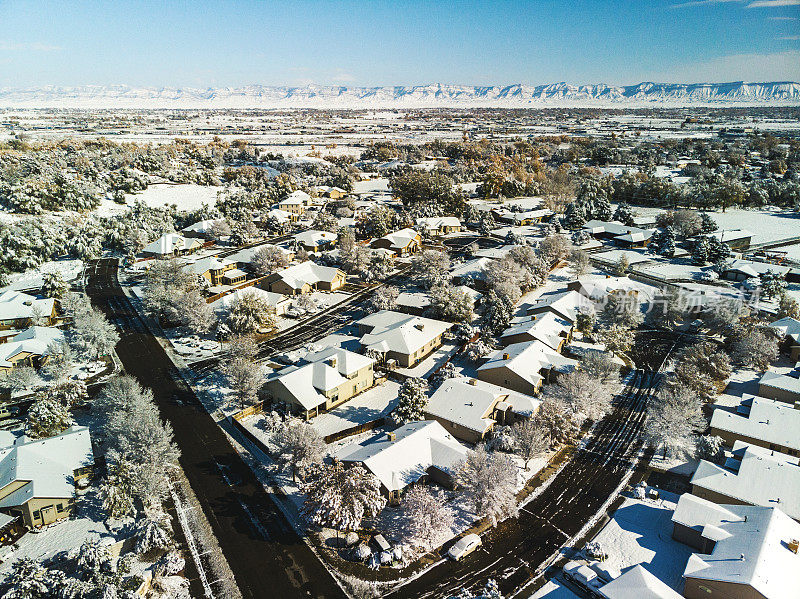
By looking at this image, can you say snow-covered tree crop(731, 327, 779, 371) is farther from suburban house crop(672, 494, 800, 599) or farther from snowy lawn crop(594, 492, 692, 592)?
snowy lawn crop(594, 492, 692, 592)

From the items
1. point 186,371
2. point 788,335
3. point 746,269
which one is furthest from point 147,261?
point 746,269

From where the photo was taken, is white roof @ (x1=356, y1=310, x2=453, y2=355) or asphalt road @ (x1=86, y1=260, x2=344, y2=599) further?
white roof @ (x1=356, y1=310, x2=453, y2=355)

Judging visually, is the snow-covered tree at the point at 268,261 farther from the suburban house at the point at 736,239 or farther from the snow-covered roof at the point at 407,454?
the suburban house at the point at 736,239

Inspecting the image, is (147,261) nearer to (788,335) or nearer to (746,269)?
(788,335)

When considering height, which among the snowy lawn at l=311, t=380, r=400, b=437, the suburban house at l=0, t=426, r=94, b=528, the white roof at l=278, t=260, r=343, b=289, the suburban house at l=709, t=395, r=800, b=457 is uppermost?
the white roof at l=278, t=260, r=343, b=289

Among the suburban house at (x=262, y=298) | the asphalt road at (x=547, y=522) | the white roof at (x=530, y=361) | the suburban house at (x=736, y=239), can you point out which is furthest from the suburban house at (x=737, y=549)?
the suburban house at (x=736, y=239)

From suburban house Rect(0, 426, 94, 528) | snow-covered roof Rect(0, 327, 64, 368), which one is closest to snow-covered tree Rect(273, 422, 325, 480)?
suburban house Rect(0, 426, 94, 528)

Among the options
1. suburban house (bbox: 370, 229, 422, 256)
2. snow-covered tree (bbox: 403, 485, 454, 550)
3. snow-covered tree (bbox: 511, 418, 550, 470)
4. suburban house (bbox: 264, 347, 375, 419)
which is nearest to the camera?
snow-covered tree (bbox: 403, 485, 454, 550)

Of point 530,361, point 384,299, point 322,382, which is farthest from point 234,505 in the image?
point 384,299
